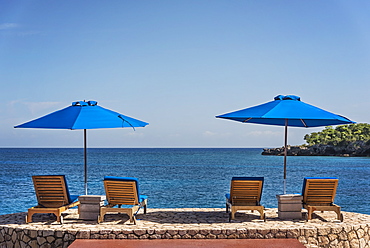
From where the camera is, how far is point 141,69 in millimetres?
29453

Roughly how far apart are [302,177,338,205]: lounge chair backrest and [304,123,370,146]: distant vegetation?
77.1m

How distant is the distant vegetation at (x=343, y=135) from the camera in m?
82.8

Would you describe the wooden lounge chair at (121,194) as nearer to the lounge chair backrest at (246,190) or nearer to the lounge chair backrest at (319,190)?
the lounge chair backrest at (246,190)

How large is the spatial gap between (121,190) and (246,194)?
221 centimetres

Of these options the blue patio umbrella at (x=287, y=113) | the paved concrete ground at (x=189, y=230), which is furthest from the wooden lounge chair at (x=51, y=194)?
the blue patio umbrella at (x=287, y=113)

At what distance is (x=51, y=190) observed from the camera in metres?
7.61

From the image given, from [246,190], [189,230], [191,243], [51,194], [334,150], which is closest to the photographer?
[191,243]

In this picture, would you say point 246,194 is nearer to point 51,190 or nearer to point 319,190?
point 319,190

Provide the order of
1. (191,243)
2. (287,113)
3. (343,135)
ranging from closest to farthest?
(191,243) < (287,113) < (343,135)

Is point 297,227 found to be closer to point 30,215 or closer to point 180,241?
point 180,241

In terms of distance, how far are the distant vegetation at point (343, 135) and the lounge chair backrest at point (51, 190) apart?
7895cm

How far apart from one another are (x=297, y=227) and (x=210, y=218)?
5.33ft

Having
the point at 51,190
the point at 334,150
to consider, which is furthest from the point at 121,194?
the point at 334,150

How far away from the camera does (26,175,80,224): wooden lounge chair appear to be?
24.5ft
